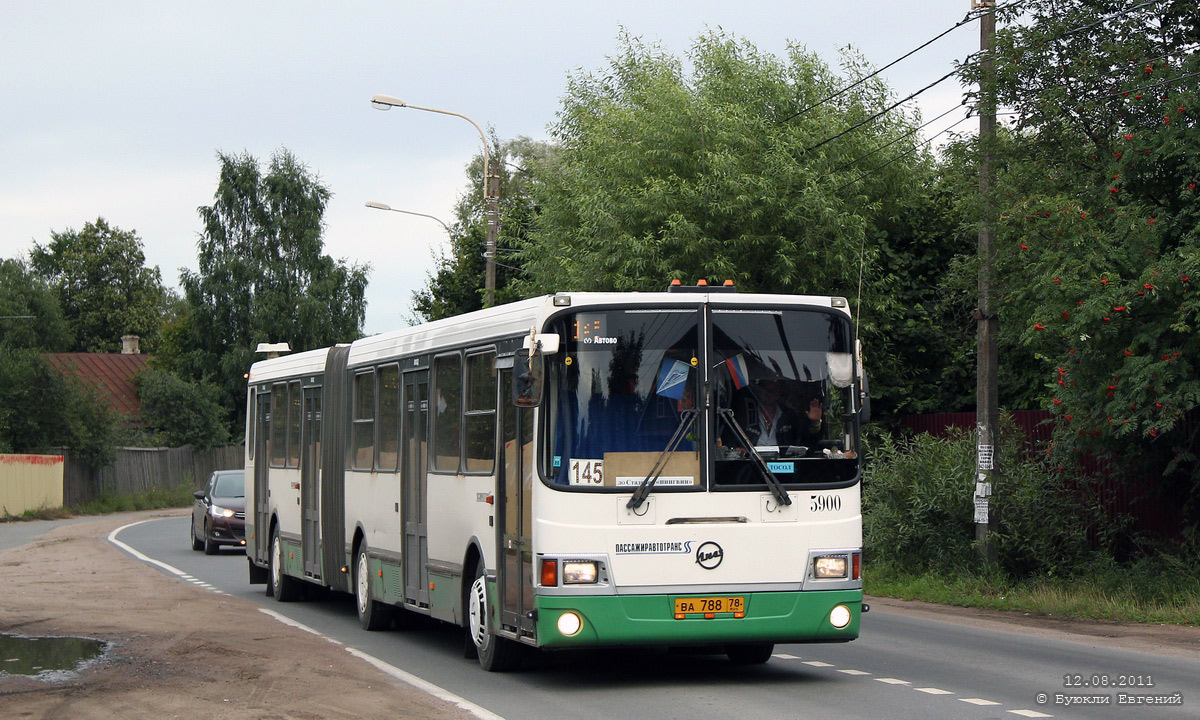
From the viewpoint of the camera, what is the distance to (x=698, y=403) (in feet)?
35.8

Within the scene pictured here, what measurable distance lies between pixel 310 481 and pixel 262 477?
3.03 m

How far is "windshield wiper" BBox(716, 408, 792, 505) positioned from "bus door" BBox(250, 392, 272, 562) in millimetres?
11282

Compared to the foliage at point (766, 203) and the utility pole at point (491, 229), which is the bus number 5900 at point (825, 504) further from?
the utility pole at point (491, 229)

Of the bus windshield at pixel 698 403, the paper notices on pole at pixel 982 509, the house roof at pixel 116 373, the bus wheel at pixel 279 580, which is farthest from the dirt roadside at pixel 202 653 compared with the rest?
the house roof at pixel 116 373

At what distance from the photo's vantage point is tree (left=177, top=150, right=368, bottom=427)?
71.9m

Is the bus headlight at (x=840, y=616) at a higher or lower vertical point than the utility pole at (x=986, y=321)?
lower

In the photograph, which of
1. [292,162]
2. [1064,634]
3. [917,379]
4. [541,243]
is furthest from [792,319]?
[292,162]

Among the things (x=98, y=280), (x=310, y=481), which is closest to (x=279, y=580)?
(x=310, y=481)

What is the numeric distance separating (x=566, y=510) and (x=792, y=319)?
2.20 metres

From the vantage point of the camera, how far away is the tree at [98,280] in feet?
312

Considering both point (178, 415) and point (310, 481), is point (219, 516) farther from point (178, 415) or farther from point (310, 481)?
point (178, 415)

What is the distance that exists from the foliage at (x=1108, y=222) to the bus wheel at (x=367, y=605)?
749 cm

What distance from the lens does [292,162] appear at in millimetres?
74375

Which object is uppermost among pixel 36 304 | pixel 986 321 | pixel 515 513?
pixel 36 304
